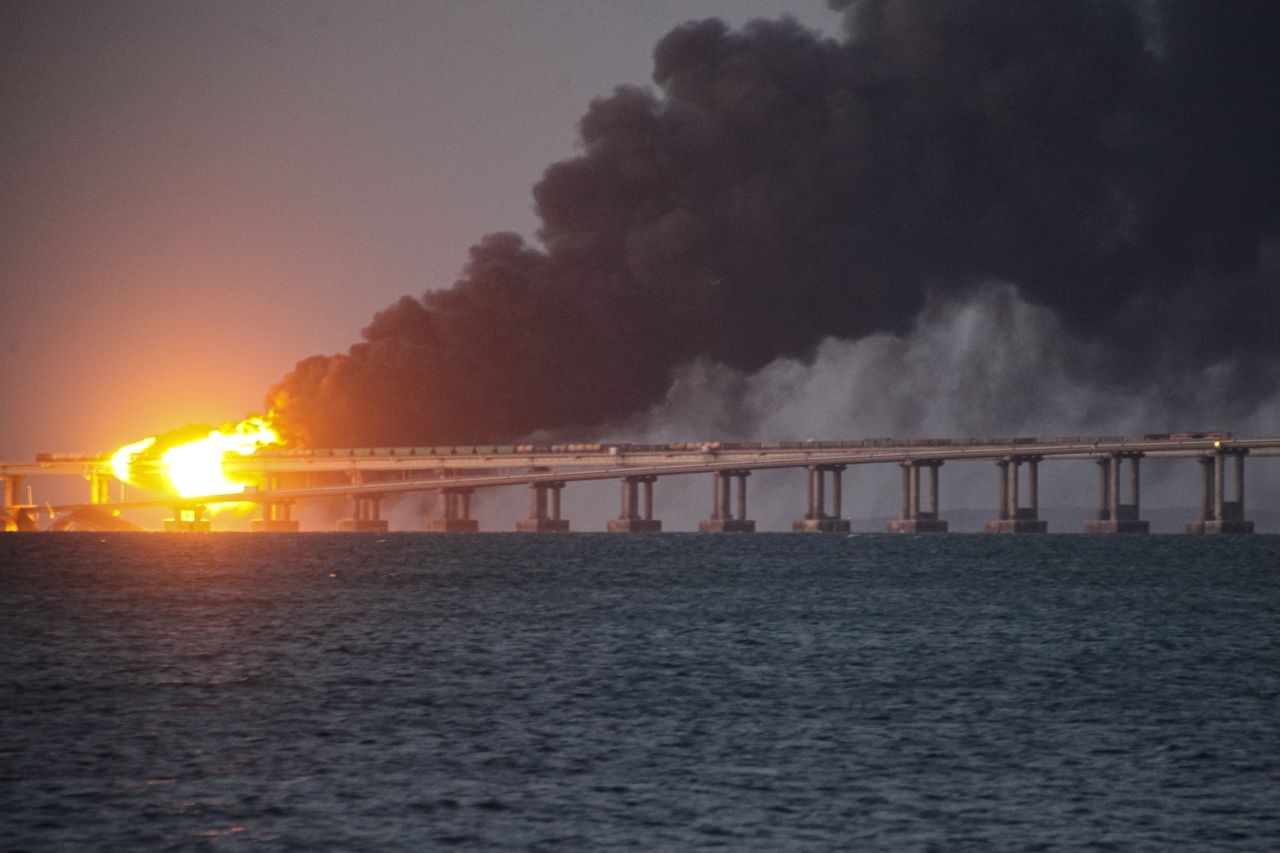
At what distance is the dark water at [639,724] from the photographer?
1485 inches

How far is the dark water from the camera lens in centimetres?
3772

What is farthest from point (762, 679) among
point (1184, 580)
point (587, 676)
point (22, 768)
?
point (1184, 580)

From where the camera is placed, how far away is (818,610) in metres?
96.9

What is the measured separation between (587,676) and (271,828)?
1044 inches

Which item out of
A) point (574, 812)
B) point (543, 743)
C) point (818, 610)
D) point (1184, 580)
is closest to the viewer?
Result: point (574, 812)

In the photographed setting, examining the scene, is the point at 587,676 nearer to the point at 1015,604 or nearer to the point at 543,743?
the point at 543,743

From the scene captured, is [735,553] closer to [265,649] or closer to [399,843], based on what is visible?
[265,649]

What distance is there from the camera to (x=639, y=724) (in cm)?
5106

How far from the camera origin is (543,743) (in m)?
47.7

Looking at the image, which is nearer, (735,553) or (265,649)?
(265,649)

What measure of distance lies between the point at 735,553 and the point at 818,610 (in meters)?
88.2

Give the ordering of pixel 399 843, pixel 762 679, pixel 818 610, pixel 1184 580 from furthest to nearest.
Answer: pixel 1184 580
pixel 818 610
pixel 762 679
pixel 399 843

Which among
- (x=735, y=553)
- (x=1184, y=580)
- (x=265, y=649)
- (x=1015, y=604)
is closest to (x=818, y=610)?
(x=1015, y=604)

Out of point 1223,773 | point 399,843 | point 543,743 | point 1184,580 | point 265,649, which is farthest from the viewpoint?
point 1184,580
